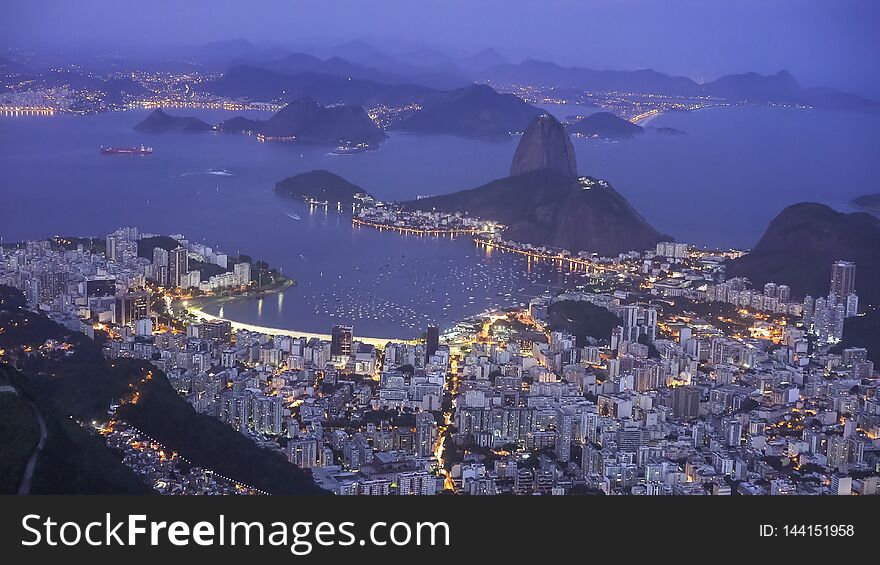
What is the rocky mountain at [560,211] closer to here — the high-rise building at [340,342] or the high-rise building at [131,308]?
the high-rise building at [340,342]

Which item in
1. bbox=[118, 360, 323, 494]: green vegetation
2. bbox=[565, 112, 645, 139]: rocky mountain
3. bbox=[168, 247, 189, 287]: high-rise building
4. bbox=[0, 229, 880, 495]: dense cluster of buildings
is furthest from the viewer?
bbox=[565, 112, 645, 139]: rocky mountain

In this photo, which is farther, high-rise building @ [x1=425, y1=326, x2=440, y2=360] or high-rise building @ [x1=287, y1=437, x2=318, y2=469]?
high-rise building @ [x1=425, y1=326, x2=440, y2=360]

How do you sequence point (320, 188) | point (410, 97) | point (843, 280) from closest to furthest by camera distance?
point (843, 280) → point (320, 188) → point (410, 97)

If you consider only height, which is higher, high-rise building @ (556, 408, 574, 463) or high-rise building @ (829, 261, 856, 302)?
high-rise building @ (829, 261, 856, 302)

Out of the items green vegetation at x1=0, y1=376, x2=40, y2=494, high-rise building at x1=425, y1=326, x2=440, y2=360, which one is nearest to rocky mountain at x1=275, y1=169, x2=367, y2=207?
high-rise building at x1=425, y1=326, x2=440, y2=360

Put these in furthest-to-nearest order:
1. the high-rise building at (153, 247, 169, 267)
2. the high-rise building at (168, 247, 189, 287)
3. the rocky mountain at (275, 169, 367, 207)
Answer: the rocky mountain at (275, 169, 367, 207) → the high-rise building at (153, 247, 169, 267) → the high-rise building at (168, 247, 189, 287)

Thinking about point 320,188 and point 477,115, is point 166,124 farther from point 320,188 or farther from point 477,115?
point 320,188

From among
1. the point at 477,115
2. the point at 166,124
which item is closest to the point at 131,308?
the point at 166,124

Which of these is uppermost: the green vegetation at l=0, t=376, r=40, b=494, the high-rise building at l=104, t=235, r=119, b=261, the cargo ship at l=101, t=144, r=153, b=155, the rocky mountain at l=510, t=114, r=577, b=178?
the rocky mountain at l=510, t=114, r=577, b=178

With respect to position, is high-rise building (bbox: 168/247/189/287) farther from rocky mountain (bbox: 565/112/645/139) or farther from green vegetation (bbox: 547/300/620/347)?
rocky mountain (bbox: 565/112/645/139)
